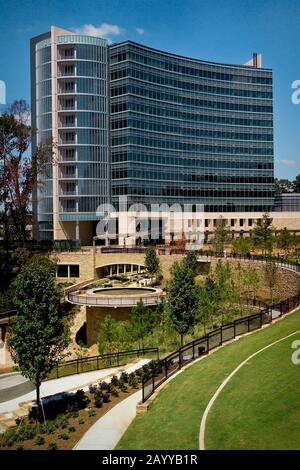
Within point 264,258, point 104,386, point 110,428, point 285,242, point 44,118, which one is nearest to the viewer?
point 110,428

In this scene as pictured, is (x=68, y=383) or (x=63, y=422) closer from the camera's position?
(x=63, y=422)

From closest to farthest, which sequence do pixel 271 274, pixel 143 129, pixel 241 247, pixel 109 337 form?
pixel 109 337
pixel 271 274
pixel 241 247
pixel 143 129

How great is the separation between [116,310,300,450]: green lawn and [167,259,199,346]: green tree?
6.78 metres

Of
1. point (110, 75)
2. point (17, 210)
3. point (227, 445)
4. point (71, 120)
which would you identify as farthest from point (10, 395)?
point (110, 75)

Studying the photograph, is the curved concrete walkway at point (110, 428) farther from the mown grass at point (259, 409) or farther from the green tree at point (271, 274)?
the green tree at point (271, 274)

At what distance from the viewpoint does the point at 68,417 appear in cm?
2231

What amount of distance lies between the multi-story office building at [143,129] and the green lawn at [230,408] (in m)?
58.1

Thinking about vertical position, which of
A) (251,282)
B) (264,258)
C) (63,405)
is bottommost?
(63,405)

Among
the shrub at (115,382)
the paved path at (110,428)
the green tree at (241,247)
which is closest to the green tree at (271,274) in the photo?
the green tree at (241,247)

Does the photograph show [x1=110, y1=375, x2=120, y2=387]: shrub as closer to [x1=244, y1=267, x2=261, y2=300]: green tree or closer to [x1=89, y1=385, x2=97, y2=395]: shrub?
[x1=89, y1=385, x2=97, y2=395]: shrub

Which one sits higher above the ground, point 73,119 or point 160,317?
point 73,119

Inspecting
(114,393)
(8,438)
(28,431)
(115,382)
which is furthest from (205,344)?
(8,438)

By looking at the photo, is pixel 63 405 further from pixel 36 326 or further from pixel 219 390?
pixel 219 390

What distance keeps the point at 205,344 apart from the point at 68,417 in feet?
27.1
